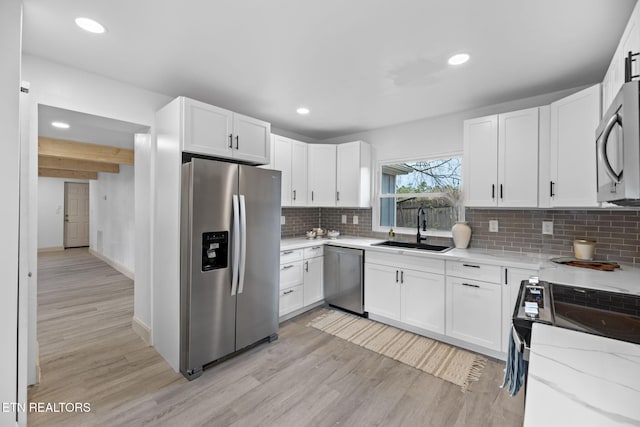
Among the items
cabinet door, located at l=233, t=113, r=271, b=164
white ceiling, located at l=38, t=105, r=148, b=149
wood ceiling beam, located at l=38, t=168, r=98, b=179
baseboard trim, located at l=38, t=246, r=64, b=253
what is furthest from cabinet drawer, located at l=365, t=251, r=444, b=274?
baseboard trim, located at l=38, t=246, r=64, b=253

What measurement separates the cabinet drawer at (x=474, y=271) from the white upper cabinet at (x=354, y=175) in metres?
1.48

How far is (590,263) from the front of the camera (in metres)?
2.28

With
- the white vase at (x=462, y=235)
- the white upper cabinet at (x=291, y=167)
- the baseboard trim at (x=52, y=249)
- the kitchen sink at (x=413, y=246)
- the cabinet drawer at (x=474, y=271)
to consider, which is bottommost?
the baseboard trim at (x=52, y=249)

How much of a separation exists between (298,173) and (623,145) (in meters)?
3.26

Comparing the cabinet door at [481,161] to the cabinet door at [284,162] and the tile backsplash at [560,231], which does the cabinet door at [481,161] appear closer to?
the tile backsplash at [560,231]

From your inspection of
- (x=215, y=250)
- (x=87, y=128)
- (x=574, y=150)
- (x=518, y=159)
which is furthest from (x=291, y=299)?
(x=87, y=128)

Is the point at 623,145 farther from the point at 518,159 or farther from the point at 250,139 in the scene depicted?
the point at 250,139

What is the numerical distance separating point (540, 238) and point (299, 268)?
8.39ft

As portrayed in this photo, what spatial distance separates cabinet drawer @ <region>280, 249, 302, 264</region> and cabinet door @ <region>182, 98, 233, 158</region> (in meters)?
1.25

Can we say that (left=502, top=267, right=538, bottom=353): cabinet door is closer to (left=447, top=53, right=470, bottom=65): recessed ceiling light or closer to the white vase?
the white vase

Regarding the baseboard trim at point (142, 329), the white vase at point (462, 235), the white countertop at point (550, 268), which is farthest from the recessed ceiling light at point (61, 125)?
the white vase at point (462, 235)

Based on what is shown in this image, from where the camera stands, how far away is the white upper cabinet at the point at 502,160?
8.43ft

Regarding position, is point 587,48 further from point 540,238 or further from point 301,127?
point 301,127

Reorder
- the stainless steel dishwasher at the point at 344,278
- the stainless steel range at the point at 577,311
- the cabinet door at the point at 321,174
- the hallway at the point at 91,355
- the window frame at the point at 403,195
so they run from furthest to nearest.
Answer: the cabinet door at the point at 321,174
the stainless steel dishwasher at the point at 344,278
the window frame at the point at 403,195
the hallway at the point at 91,355
the stainless steel range at the point at 577,311
